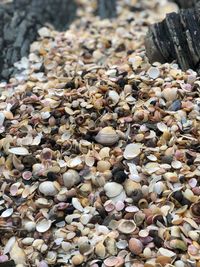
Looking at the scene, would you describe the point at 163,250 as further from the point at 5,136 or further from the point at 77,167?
the point at 5,136

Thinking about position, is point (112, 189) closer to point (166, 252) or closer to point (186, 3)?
point (166, 252)

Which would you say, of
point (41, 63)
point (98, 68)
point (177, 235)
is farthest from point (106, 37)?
point (177, 235)

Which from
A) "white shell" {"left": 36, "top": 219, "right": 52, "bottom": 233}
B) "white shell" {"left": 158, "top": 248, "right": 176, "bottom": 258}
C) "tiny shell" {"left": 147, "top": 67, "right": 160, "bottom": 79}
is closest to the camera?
"white shell" {"left": 158, "top": 248, "right": 176, "bottom": 258}

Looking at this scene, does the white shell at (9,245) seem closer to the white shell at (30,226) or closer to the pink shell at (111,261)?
the white shell at (30,226)

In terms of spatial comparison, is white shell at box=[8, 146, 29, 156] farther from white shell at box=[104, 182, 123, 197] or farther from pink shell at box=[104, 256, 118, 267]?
pink shell at box=[104, 256, 118, 267]

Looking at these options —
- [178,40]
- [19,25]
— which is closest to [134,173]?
[178,40]

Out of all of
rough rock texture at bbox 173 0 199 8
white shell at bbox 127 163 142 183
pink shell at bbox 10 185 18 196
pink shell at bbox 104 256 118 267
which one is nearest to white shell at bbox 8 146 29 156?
pink shell at bbox 10 185 18 196
